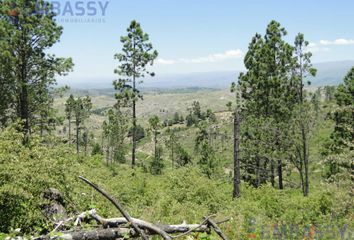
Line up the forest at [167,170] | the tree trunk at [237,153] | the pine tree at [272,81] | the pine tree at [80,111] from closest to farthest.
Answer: the forest at [167,170], the tree trunk at [237,153], the pine tree at [272,81], the pine tree at [80,111]

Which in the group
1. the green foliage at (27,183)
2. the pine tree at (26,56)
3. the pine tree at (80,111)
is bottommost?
the pine tree at (80,111)

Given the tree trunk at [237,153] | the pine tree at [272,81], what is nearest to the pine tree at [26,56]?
the tree trunk at [237,153]

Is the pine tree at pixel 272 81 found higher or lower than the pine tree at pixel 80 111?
higher

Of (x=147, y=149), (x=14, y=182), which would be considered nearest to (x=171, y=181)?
→ (x=14, y=182)

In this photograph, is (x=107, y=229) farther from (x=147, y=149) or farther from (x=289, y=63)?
(x=147, y=149)

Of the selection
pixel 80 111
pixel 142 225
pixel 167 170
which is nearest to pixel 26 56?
pixel 167 170

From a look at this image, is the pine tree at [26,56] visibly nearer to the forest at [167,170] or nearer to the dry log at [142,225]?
the forest at [167,170]

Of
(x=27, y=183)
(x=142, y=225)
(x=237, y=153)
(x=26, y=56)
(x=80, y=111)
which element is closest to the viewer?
(x=142, y=225)

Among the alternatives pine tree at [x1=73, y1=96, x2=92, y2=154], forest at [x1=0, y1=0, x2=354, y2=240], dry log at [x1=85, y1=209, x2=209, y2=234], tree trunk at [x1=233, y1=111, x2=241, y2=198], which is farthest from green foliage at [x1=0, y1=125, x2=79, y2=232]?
pine tree at [x1=73, y1=96, x2=92, y2=154]

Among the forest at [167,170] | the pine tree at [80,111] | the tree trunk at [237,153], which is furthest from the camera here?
the pine tree at [80,111]

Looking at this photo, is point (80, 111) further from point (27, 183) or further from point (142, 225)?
point (142, 225)

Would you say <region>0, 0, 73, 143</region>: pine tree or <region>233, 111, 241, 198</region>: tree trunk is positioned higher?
<region>0, 0, 73, 143</region>: pine tree

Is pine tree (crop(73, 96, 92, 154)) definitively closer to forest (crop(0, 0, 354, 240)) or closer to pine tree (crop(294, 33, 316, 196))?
forest (crop(0, 0, 354, 240))

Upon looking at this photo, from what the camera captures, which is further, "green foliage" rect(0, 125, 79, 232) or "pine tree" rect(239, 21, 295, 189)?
"pine tree" rect(239, 21, 295, 189)
